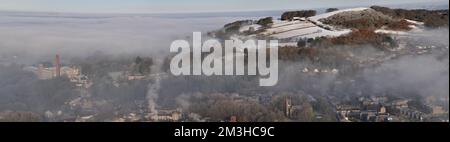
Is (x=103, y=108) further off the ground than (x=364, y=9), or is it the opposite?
(x=364, y=9)

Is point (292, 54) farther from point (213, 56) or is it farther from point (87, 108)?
point (87, 108)

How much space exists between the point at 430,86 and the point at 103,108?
2243 mm

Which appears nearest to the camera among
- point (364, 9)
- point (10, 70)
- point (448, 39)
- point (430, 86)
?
point (430, 86)

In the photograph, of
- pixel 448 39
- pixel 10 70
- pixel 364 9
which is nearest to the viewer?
pixel 448 39

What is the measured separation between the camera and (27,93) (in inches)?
147

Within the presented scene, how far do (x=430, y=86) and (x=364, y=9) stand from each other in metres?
0.97

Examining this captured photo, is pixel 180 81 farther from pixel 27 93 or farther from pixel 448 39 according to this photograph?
pixel 448 39

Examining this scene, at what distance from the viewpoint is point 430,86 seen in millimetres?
3295

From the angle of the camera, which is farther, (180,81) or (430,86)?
(180,81)

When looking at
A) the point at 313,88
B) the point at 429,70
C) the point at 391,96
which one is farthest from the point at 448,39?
the point at 313,88

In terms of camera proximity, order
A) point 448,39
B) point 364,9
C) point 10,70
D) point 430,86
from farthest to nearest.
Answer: point 364,9 < point 10,70 < point 448,39 < point 430,86

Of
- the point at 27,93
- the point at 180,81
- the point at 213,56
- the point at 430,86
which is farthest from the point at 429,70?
the point at 27,93

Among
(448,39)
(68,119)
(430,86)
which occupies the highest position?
(448,39)

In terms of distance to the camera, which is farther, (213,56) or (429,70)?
(213,56)
